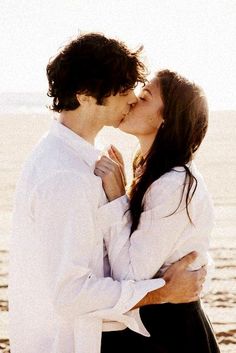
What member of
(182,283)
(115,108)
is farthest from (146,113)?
(182,283)

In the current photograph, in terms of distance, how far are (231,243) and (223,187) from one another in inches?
181

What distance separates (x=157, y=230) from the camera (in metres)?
2.98

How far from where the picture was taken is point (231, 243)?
9.11 meters

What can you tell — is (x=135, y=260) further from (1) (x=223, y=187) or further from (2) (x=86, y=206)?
(1) (x=223, y=187)

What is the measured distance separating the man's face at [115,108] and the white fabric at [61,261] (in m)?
0.21

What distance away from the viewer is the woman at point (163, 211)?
2.93m

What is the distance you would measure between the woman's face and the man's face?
0.46ft

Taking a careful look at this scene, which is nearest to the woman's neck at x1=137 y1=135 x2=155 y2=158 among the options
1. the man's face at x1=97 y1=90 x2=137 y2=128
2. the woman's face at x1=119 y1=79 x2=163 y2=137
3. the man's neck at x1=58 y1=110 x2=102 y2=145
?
the woman's face at x1=119 y1=79 x2=163 y2=137

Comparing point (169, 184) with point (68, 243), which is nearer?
point (68, 243)

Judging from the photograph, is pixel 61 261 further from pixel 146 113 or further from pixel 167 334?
pixel 146 113

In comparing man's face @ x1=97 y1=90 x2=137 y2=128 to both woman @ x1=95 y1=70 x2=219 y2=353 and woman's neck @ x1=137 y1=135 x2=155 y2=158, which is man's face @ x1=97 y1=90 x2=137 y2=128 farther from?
woman's neck @ x1=137 y1=135 x2=155 y2=158

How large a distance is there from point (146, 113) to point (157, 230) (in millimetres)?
663

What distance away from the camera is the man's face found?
300cm

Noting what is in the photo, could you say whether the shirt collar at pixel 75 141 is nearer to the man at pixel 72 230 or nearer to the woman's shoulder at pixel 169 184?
the man at pixel 72 230
